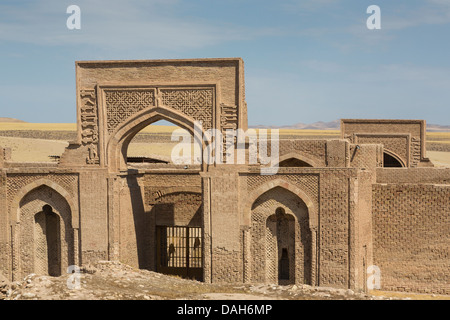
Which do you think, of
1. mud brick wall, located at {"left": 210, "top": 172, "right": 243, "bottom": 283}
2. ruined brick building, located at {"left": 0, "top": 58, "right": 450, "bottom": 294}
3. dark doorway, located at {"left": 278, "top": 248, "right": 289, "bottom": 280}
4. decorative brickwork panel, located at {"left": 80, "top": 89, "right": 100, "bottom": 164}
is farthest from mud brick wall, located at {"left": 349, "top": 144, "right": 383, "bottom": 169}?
decorative brickwork panel, located at {"left": 80, "top": 89, "right": 100, "bottom": 164}

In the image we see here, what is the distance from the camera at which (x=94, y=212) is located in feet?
52.0

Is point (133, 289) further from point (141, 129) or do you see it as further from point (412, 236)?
point (412, 236)

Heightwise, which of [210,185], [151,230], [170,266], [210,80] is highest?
[210,80]

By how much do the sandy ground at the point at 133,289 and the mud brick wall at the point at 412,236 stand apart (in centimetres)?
317

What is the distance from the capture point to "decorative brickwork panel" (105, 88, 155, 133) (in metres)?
15.6

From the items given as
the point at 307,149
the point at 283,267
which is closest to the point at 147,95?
the point at 283,267

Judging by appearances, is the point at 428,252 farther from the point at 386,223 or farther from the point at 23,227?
the point at 23,227

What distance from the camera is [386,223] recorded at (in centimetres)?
1549

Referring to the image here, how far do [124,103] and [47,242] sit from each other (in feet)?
15.1

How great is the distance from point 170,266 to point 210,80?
6293 mm

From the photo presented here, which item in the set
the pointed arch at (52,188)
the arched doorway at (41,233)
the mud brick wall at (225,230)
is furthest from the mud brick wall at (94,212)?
the mud brick wall at (225,230)

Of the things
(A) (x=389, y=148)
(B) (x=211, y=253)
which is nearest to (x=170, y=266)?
(B) (x=211, y=253)

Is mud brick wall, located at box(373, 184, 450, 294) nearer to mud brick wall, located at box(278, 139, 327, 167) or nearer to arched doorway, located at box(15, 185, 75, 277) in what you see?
mud brick wall, located at box(278, 139, 327, 167)

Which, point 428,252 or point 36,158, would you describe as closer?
point 428,252
